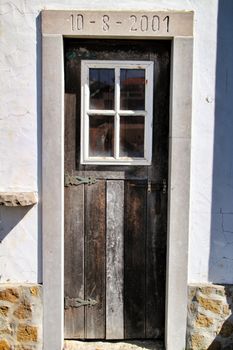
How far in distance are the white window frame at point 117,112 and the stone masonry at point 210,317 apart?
106cm

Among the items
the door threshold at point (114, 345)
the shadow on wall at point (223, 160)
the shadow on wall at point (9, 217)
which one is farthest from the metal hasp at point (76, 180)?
the door threshold at point (114, 345)

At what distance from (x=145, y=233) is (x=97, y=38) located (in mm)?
1488

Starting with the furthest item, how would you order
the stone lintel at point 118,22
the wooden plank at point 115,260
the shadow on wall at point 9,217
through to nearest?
the wooden plank at point 115,260 < the shadow on wall at point 9,217 < the stone lintel at point 118,22

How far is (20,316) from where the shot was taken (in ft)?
8.71

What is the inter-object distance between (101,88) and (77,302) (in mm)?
1652

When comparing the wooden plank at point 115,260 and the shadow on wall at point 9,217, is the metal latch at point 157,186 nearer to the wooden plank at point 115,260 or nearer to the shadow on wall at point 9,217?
the wooden plank at point 115,260

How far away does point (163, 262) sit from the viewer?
9.11ft

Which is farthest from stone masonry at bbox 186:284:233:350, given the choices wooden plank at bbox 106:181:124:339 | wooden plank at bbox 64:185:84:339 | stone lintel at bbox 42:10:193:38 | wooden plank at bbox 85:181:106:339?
stone lintel at bbox 42:10:193:38

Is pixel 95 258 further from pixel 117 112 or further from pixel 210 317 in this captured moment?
pixel 117 112

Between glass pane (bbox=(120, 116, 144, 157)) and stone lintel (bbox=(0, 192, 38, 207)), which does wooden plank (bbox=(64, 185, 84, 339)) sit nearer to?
stone lintel (bbox=(0, 192, 38, 207))

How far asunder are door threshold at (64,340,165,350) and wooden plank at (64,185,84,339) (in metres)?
0.06

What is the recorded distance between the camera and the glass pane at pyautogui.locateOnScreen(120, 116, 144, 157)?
8.89ft

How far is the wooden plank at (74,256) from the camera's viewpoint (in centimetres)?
274

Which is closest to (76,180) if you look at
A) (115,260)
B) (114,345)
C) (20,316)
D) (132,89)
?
(115,260)
